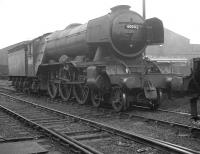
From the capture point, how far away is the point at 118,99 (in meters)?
10.4

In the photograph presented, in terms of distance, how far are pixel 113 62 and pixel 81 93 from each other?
107 inches

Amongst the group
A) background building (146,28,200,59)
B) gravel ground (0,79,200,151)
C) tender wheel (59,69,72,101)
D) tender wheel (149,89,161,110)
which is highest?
background building (146,28,200,59)

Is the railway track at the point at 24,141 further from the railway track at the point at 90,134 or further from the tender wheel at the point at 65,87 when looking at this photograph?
the tender wheel at the point at 65,87

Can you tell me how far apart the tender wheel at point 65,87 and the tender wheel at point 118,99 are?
3.17m

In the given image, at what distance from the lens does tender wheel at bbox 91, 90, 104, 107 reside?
37.0 ft

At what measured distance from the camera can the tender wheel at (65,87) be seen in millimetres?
13594

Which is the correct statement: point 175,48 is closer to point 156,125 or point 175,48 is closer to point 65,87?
point 65,87

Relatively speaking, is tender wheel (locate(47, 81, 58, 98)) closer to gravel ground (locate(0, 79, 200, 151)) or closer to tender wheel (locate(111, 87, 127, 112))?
gravel ground (locate(0, 79, 200, 151))

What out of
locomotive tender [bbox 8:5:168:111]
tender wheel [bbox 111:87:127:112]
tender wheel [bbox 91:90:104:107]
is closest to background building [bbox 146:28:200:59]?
locomotive tender [bbox 8:5:168:111]

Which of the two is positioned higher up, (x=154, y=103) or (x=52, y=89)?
(x=52, y=89)

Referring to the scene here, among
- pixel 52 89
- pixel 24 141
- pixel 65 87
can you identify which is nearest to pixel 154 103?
pixel 65 87

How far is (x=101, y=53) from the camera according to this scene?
1119 centimetres

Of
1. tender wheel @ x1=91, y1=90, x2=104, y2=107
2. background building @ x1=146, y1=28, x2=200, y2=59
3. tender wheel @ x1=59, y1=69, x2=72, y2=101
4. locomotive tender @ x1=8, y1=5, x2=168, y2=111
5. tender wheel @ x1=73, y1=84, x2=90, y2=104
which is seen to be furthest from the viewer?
background building @ x1=146, y1=28, x2=200, y2=59

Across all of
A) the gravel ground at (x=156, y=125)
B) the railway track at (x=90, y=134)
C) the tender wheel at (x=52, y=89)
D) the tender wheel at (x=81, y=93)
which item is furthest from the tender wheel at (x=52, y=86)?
the railway track at (x=90, y=134)
